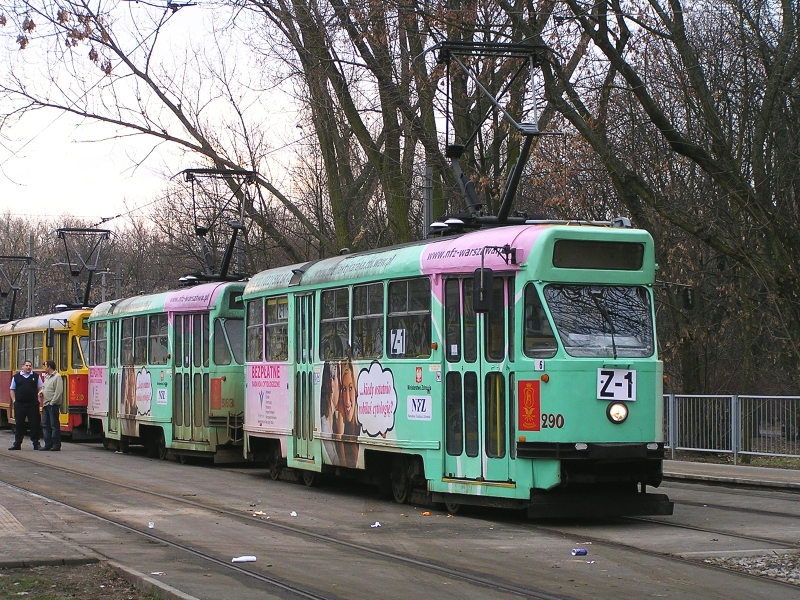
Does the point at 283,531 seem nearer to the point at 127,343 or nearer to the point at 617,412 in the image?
the point at 617,412

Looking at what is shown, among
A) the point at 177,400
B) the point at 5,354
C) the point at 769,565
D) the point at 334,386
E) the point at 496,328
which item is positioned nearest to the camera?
the point at 769,565

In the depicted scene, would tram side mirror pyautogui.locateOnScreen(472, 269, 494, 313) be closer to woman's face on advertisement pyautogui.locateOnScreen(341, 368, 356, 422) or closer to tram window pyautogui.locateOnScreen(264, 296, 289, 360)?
woman's face on advertisement pyautogui.locateOnScreen(341, 368, 356, 422)

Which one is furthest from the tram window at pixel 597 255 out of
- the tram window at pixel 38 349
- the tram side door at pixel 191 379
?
the tram window at pixel 38 349

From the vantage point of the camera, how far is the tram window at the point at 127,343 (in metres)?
24.1

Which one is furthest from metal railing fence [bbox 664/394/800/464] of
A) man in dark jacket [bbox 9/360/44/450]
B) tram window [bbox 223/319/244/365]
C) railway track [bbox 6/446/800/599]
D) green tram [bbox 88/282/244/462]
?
man in dark jacket [bbox 9/360/44/450]

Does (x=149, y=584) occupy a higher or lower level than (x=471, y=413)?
lower

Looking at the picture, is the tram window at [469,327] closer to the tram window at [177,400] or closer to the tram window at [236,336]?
the tram window at [236,336]

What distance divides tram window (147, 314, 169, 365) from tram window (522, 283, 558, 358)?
11078 mm

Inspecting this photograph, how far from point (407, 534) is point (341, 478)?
613 cm

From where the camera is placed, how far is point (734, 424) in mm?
20781

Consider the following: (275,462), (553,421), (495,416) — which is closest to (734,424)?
(275,462)

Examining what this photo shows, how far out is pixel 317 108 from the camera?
88.4 feet

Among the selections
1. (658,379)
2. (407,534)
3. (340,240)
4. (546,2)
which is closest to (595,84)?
(546,2)

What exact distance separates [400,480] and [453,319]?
2418mm
